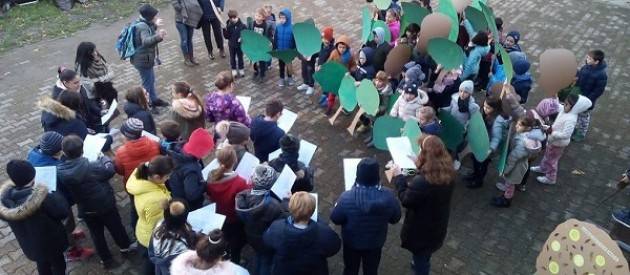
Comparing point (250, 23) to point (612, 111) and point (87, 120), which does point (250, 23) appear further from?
point (612, 111)

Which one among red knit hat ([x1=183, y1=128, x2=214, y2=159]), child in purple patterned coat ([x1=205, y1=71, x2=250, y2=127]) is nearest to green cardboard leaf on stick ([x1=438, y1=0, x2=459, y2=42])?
child in purple patterned coat ([x1=205, y1=71, x2=250, y2=127])

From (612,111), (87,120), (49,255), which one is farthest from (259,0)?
(49,255)

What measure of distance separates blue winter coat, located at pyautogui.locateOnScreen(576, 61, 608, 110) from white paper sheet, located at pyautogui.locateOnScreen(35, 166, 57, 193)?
723 cm

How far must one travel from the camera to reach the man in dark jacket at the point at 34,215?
158 inches

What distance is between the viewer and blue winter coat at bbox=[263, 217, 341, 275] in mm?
3768

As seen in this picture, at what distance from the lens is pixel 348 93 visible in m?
7.17

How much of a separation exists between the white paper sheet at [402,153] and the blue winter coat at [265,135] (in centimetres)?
129

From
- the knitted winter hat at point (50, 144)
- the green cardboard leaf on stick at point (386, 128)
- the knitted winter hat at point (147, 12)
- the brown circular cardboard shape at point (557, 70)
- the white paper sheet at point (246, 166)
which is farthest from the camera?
the knitted winter hat at point (147, 12)

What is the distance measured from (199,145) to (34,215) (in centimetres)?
157

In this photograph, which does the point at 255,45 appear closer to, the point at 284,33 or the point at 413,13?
the point at 284,33

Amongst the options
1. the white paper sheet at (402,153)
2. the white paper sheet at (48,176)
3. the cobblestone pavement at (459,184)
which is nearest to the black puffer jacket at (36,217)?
the white paper sheet at (48,176)

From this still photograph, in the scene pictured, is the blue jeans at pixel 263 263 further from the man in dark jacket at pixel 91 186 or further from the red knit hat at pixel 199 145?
the man in dark jacket at pixel 91 186

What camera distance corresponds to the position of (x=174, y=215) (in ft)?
12.0

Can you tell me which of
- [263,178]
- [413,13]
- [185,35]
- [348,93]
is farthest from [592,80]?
[185,35]
